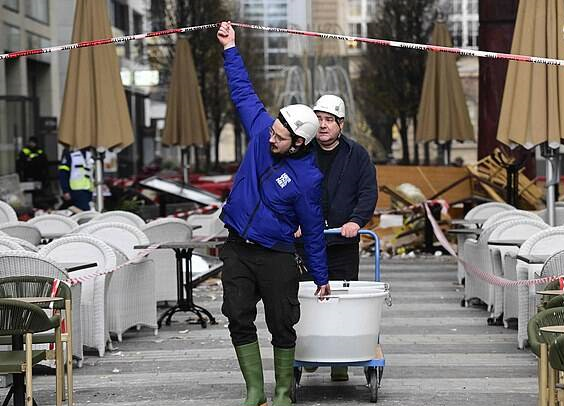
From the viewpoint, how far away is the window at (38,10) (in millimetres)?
34844

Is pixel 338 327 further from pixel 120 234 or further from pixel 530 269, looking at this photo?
pixel 120 234

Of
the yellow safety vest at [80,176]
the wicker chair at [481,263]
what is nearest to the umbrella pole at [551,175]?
the wicker chair at [481,263]

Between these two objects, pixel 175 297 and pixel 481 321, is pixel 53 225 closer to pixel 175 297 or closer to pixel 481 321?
pixel 175 297

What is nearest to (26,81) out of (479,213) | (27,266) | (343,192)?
(479,213)

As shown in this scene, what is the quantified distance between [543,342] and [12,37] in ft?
87.6

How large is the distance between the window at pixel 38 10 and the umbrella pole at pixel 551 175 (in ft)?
72.5

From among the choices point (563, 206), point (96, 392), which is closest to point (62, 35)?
point (563, 206)

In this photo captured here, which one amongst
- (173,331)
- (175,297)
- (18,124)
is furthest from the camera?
(18,124)

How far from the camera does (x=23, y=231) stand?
13.8 m

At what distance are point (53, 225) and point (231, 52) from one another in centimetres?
698

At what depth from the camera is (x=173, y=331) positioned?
12375 mm

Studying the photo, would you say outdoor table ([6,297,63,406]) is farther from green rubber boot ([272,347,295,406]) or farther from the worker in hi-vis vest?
the worker in hi-vis vest

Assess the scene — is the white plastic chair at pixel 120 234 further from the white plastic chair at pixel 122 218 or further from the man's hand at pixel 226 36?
the man's hand at pixel 226 36

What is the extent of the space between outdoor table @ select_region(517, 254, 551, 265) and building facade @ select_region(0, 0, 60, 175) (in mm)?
15925
